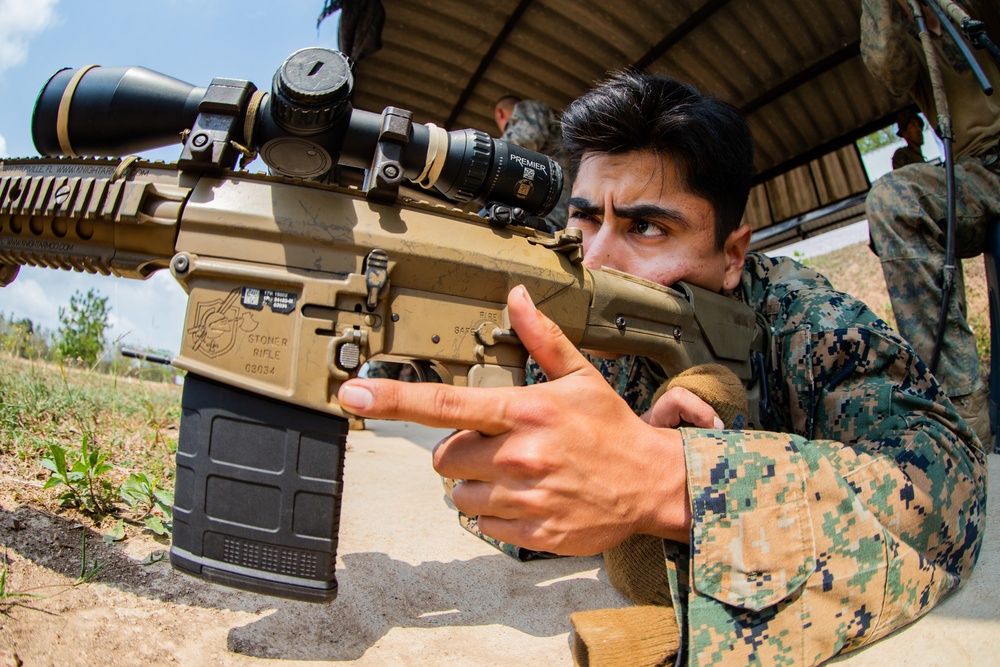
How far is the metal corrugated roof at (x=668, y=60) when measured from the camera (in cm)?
377

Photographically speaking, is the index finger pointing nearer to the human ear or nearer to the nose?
the nose

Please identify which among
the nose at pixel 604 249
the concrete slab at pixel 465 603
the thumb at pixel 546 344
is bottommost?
the concrete slab at pixel 465 603

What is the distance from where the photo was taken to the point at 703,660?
118cm

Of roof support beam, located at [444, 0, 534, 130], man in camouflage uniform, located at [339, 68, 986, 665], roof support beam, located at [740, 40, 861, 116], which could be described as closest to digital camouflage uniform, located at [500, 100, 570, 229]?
roof support beam, located at [444, 0, 534, 130]

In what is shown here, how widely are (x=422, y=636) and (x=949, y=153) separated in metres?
2.83

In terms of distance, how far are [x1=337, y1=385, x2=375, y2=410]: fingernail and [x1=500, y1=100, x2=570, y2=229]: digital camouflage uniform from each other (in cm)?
319

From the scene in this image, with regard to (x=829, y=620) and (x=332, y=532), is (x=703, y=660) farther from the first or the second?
(x=332, y=532)

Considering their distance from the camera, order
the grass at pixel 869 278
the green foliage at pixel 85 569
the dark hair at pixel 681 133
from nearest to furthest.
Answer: the green foliage at pixel 85 569 < the dark hair at pixel 681 133 < the grass at pixel 869 278

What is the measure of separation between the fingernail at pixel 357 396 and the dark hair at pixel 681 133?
145 centimetres

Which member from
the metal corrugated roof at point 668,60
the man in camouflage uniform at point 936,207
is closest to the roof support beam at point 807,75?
the metal corrugated roof at point 668,60

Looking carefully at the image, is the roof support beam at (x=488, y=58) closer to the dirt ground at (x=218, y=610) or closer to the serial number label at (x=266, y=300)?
the serial number label at (x=266, y=300)

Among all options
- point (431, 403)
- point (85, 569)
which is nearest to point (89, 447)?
point (85, 569)

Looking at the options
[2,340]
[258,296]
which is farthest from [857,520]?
[2,340]

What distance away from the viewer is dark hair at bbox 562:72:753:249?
2156 millimetres
